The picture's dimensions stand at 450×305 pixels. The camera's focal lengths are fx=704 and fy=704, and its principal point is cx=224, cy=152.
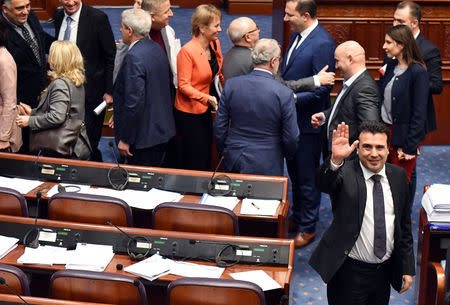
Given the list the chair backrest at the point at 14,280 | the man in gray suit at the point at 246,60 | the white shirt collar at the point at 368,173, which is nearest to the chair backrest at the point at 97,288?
the chair backrest at the point at 14,280

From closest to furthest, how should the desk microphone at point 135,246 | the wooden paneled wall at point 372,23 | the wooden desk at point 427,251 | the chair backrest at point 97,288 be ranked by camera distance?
the chair backrest at point 97,288 < the desk microphone at point 135,246 < the wooden desk at point 427,251 < the wooden paneled wall at point 372,23

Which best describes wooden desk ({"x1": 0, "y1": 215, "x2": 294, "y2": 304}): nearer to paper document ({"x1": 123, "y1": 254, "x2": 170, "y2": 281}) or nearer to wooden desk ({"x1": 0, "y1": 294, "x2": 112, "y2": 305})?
paper document ({"x1": 123, "y1": 254, "x2": 170, "y2": 281})

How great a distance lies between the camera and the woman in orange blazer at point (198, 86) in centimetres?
455

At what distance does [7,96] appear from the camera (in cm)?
434

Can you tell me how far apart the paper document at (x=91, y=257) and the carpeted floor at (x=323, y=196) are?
118 cm

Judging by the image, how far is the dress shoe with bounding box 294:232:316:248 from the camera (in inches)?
187

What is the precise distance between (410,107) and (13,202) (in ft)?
8.12

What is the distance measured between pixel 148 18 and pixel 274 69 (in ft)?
2.89

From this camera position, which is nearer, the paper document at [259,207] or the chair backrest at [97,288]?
the chair backrest at [97,288]

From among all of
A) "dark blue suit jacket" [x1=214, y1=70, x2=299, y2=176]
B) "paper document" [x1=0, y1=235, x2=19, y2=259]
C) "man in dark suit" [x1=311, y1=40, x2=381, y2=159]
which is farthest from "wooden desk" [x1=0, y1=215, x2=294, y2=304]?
"man in dark suit" [x1=311, y1=40, x2=381, y2=159]

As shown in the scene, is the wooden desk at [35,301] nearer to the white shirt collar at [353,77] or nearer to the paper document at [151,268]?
the paper document at [151,268]

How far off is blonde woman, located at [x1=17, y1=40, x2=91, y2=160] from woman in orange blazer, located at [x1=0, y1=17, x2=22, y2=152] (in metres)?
0.07

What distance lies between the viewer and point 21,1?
469 cm

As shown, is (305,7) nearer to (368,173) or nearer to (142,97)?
(142,97)
